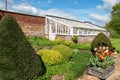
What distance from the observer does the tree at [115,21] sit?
148ft

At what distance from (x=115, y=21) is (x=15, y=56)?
44.6 metres

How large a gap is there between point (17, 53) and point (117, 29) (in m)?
44.2

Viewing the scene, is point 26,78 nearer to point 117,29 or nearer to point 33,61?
point 33,61

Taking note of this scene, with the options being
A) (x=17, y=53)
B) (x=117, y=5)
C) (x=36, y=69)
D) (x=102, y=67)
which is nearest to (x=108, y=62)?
(x=102, y=67)

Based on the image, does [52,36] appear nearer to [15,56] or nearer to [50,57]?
[50,57]

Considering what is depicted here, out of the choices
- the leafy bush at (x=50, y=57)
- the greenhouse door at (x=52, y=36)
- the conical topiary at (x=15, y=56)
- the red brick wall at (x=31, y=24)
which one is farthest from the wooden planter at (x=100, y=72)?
the greenhouse door at (x=52, y=36)

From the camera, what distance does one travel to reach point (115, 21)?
4575 centimetres

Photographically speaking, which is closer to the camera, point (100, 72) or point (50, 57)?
point (100, 72)

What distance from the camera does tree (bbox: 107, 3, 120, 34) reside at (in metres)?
45.2

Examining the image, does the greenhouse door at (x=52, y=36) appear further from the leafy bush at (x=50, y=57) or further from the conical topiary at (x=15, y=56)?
the conical topiary at (x=15, y=56)

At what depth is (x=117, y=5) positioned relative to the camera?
162 ft

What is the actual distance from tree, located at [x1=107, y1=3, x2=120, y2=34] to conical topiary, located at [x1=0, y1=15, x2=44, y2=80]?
40996 mm

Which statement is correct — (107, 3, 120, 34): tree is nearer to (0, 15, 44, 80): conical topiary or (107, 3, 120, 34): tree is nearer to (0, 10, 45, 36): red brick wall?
(0, 10, 45, 36): red brick wall

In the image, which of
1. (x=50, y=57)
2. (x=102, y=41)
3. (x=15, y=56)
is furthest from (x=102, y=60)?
(x=102, y=41)
